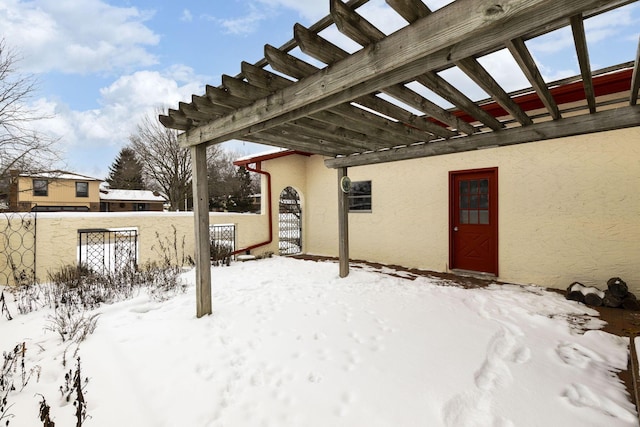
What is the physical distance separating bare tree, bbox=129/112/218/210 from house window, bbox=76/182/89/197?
950 centimetres

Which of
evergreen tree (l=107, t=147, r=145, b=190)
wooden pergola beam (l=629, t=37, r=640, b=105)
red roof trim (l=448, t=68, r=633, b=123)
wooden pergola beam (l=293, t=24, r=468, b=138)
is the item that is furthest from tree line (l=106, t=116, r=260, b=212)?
wooden pergola beam (l=629, t=37, r=640, b=105)

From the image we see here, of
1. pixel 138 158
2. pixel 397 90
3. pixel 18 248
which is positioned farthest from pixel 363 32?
pixel 138 158

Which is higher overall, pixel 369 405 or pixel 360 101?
pixel 360 101

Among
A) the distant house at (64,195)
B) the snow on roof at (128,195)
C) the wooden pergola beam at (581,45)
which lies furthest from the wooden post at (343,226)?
the snow on roof at (128,195)

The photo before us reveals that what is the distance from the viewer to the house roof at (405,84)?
1435 mm

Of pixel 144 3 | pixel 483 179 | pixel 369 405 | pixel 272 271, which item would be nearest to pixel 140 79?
pixel 144 3

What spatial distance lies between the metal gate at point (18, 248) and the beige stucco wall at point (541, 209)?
7.03 m

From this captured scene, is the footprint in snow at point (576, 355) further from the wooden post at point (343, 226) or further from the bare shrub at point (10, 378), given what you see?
the bare shrub at point (10, 378)

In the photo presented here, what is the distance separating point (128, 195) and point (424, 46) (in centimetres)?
3136

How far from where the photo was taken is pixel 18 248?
5.04m

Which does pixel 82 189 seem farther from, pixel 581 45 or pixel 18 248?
pixel 581 45

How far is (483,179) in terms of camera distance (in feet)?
18.6

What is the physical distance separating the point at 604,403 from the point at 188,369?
3152 mm

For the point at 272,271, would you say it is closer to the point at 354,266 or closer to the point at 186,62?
the point at 354,266
